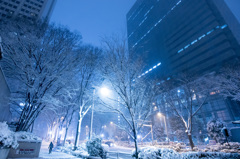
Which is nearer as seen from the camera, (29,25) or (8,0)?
(29,25)

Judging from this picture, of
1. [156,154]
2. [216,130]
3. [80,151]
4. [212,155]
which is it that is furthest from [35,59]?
[216,130]

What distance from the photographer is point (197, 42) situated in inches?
1889

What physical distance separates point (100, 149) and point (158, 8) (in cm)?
10065

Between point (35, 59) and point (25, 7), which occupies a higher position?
point (25, 7)

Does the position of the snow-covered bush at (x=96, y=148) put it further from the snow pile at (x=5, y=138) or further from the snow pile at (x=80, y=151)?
the snow pile at (x=5, y=138)

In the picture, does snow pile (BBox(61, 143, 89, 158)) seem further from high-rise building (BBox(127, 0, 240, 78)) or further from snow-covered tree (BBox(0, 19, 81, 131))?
high-rise building (BBox(127, 0, 240, 78))

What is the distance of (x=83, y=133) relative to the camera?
50.5 meters

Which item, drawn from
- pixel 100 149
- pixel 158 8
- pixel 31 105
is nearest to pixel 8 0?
pixel 31 105

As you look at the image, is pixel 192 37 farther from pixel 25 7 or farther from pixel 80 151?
pixel 25 7

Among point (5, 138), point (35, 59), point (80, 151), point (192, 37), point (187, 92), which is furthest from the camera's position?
point (192, 37)

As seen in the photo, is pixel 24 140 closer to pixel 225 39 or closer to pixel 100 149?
pixel 100 149

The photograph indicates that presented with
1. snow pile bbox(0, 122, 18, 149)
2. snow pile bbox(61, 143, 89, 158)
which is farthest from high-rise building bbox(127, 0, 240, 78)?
snow pile bbox(0, 122, 18, 149)

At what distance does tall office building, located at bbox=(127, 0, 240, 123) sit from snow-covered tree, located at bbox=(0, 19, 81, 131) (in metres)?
15.4

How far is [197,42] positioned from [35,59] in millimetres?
55951
